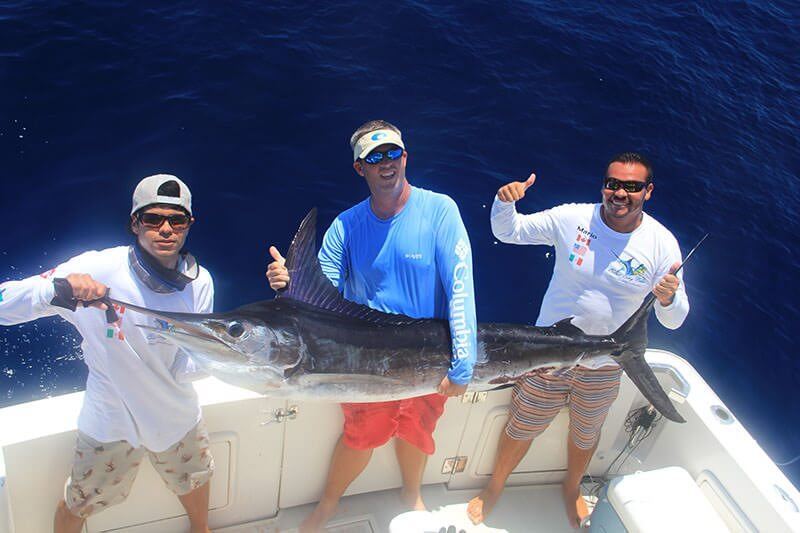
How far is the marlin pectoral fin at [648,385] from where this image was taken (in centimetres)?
297

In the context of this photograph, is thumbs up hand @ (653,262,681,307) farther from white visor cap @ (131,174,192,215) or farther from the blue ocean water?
the blue ocean water

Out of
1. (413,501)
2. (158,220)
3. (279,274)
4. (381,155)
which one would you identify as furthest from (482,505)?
(158,220)

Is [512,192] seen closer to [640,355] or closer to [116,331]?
[640,355]

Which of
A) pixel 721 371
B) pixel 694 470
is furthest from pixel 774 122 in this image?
pixel 694 470

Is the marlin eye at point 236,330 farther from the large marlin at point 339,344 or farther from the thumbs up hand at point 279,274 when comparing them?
the thumbs up hand at point 279,274

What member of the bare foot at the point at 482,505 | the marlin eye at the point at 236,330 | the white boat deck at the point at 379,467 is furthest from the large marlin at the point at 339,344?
the bare foot at the point at 482,505

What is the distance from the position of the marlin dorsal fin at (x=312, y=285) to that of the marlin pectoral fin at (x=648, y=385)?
3.94 feet

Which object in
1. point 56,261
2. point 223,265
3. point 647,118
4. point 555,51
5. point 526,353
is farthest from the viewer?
point 555,51

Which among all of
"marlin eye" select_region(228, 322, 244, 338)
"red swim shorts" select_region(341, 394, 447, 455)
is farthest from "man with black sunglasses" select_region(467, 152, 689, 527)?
"marlin eye" select_region(228, 322, 244, 338)

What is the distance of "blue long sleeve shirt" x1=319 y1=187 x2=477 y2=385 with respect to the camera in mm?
2482

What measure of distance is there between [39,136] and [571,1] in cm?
904

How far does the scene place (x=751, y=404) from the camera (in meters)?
5.41

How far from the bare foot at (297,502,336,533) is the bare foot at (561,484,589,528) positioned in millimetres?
1327

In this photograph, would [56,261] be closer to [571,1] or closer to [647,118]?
[647,118]
